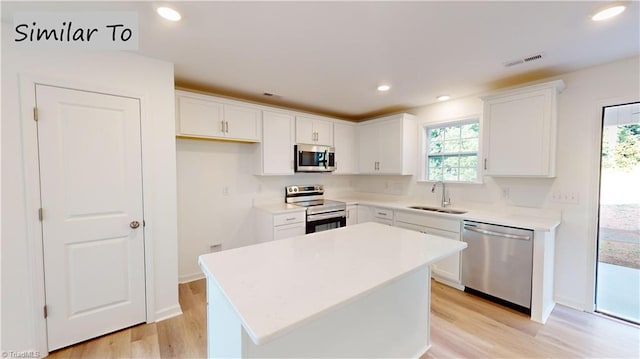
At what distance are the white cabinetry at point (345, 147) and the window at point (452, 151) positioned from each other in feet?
3.96

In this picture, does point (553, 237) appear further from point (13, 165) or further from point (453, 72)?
point (13, 165)

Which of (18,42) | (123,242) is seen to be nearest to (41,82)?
(18,42)

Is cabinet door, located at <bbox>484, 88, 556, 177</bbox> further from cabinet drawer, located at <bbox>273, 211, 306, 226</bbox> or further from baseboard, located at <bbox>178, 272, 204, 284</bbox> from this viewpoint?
baseboard, located at <bbox>178, 272, 204, 284</bbox>

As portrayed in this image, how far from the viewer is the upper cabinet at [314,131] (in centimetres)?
373

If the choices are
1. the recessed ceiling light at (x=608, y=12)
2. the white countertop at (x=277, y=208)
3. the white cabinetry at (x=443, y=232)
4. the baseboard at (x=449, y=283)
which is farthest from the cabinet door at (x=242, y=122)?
the recessed ceiling light at (x=608, y=12)

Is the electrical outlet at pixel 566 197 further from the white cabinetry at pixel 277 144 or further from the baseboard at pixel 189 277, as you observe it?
the baseboard at pixel 189 277

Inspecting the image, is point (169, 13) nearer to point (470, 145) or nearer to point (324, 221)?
point (324, 221)

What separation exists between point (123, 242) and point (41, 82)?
133 cm

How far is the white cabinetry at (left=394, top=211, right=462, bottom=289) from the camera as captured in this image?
2.88 meters

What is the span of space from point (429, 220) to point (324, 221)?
1.40 m

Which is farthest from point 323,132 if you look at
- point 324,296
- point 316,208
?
point 324,296

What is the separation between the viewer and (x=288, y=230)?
129 inches

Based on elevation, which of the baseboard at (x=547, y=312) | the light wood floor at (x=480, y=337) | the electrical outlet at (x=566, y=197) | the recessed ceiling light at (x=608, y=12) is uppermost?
the recessed ceiling light at (x=608, y=12)

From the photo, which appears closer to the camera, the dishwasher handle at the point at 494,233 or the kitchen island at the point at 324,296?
the kitchen island at the point at 324,296
